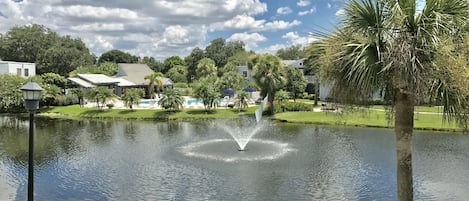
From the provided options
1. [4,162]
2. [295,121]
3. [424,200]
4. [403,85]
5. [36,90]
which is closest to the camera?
[403,85]

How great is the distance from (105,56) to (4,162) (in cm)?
10116

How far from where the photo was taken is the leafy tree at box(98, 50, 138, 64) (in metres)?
116

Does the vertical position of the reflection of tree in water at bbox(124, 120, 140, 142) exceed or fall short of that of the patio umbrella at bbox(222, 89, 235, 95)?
it falls short

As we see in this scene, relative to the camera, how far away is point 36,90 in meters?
8.73

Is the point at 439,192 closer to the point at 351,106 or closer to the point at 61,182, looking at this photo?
the point at 351,106

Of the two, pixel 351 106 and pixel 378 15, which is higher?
pixel 378 15

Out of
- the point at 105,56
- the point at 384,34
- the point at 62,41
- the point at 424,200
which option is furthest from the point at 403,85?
the point at 105,56

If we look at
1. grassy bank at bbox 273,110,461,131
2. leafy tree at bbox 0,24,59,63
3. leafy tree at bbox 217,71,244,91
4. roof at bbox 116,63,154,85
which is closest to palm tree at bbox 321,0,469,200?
grassy bank at bbox 273,110,461,131

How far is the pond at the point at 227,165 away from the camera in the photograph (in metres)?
15.7

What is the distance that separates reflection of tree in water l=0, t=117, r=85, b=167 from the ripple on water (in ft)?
24.2

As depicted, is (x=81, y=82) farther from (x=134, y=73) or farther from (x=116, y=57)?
(x=116, y=57)

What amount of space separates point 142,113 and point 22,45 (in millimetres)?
49814

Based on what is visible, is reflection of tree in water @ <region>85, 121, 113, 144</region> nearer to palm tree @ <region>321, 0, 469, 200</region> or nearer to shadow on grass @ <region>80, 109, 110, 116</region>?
shadow on grass @ <region>80, 109, 110, 116</region>

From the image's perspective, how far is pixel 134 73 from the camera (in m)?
66.8
